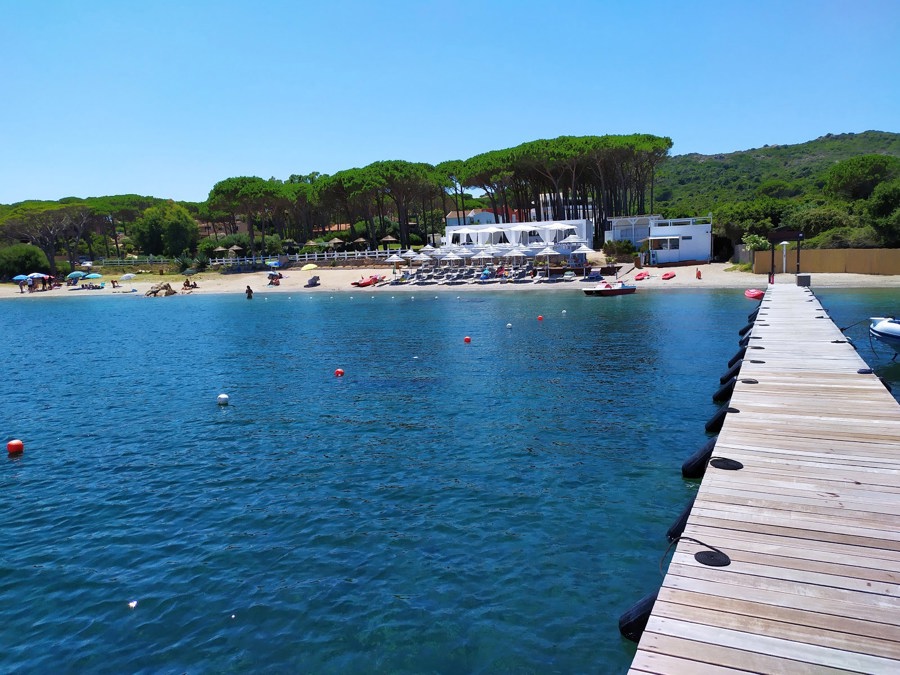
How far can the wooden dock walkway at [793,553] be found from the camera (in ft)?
13.1

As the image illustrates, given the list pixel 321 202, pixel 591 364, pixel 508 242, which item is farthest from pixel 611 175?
pixel 591 364

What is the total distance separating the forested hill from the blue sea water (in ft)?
282

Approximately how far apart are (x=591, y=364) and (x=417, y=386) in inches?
236

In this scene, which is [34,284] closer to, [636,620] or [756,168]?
[636,620]

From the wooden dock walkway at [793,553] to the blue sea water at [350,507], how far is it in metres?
1.60

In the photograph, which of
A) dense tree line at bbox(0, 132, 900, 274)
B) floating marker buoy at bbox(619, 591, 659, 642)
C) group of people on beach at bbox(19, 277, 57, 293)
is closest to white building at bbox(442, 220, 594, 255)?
dense tree line at bbox(0, 132, 900, 274)

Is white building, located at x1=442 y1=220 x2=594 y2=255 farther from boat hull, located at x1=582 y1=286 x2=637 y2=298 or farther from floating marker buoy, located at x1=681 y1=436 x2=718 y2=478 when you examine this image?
floating marker buoy, located at x1=681 y1=436 x2=718 y2=478

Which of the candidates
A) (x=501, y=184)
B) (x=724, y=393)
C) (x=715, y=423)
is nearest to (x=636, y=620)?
(x=715, y=423)

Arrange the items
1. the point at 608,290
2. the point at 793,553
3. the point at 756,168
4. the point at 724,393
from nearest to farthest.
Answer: the point at 793,553 → the point at 724,393 → the point at 608,290 → the point at 756,168

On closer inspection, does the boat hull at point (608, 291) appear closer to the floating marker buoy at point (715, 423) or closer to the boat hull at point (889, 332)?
the boat hull at point (889, 332)

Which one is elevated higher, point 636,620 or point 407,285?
point 407,285

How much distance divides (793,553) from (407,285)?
50640mm

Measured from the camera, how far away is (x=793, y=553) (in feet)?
17.2

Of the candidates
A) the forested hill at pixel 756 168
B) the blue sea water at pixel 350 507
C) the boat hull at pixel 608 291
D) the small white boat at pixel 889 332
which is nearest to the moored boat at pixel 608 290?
the boat hull at pixel 608 291
